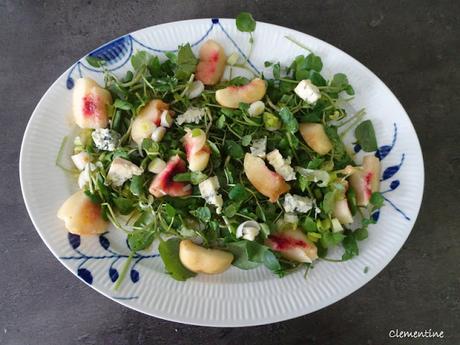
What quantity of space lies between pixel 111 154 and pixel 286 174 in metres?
0.46

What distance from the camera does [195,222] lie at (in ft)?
3.57

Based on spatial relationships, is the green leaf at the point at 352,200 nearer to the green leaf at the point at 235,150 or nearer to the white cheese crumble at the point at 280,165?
the white cheese crumble at the point at 280,165

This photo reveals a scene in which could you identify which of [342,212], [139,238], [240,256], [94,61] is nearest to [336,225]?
[342,212]

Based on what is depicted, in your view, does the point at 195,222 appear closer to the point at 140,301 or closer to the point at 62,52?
the point at 140,301

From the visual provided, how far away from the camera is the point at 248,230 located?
1.01 m

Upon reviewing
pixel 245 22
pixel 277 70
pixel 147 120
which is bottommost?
pixel 147 120

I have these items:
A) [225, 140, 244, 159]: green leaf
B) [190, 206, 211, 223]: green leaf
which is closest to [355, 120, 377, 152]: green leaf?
[225, 140, 244, 159]: green leaf

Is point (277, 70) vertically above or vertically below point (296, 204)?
above

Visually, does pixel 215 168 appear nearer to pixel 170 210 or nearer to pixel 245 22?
pixel 170 210

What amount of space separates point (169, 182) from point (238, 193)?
18 cm

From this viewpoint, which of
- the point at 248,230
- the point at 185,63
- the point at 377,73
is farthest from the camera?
the point at 377,73

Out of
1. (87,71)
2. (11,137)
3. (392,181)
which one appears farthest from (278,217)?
(11,137)

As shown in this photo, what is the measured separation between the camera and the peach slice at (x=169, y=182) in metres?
1.03

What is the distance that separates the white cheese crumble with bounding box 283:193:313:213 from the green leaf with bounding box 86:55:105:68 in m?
0.62
